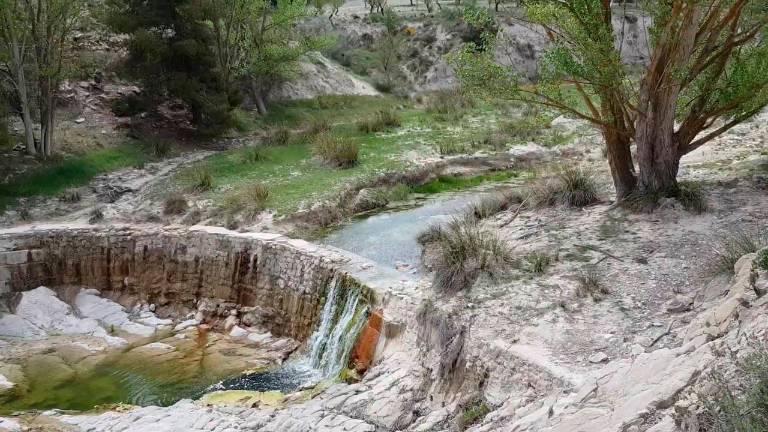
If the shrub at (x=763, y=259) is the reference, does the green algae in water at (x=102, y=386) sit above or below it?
below

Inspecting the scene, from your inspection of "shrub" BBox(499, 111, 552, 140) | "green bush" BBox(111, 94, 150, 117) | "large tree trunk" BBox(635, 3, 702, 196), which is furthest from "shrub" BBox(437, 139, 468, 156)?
"green bush" BBox(111, 94, 150, 117)

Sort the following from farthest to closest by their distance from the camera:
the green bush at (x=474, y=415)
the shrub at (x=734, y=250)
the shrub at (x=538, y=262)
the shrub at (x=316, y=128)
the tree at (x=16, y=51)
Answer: the shrub at (x=316, y=128) < the tree at (x=16, y=51) < the shrub at (x=538, y=262) < the shrub at (x=734, y=250) < the green bush at (x=474, y=415)

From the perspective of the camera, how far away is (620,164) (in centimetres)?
1099

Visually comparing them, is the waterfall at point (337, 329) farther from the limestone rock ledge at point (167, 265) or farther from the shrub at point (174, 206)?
the shrub at point (174, 206)

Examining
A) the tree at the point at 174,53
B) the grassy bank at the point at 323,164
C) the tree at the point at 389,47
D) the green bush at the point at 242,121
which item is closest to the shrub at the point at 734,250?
the grassy bank at the point at 323,164

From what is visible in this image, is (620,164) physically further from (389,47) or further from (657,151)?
(389,47)

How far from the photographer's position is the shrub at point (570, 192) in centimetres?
1146

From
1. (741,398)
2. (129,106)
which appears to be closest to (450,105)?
(129,106)

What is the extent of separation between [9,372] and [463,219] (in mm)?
7977

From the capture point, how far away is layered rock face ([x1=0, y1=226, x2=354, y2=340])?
463 inches

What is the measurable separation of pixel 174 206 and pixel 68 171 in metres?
4.29

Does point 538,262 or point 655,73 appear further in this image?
point 655,73

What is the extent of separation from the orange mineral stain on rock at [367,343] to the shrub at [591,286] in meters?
2.67

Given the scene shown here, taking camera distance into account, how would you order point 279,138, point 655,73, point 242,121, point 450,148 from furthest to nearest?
point 242,121
point 279,138
point 450,148
point 655,73
